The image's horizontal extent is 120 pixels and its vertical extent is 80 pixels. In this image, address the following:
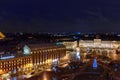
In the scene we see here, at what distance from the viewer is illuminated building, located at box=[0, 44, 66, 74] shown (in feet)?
115

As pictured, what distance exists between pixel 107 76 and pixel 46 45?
2100 cm

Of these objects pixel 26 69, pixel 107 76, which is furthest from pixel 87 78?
pixel 26 69

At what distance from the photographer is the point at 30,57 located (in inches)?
1622

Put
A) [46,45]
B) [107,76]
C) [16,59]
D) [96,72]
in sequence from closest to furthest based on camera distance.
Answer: [107,76]
[96,72]
[16,59]
[46,45]

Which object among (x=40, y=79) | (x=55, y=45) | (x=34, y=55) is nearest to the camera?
(x=40, y=79)

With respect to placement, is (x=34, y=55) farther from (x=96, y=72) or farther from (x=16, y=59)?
(x=96, y=72)

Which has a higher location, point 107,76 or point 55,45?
point 55,45

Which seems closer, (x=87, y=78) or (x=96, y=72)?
(x=87, y=78)

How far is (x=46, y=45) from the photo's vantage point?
48781 millimetres

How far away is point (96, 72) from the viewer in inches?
1330

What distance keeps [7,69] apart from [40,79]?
8820 millimetres

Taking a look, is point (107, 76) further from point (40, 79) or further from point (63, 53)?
point (63, 53)

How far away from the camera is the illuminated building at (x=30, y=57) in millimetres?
35094

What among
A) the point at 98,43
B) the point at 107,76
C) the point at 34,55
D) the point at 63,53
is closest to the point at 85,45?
the point at 98,43
